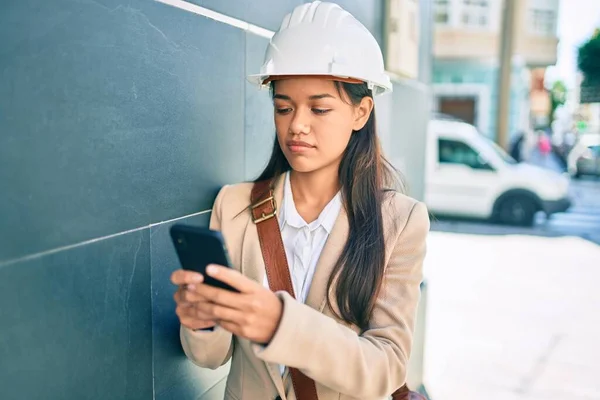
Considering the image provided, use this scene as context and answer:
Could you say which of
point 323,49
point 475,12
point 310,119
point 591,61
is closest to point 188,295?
point 310,119

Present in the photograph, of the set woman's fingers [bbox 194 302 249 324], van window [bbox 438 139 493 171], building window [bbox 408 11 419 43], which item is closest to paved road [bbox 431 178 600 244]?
van window [bbox 438 139 493 171]

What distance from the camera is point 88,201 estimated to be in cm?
140

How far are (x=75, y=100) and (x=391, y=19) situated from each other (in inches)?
117

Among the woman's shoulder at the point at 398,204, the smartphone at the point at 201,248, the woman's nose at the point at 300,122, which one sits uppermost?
the woman's nose at the point at 300,122

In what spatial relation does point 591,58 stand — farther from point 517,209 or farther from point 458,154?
point 458,154

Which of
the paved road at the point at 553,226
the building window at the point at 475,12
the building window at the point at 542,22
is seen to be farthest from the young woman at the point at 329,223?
the building window at the point at 542,22

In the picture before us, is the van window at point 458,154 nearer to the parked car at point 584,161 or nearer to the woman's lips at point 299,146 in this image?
the woman's lips at point 299,146

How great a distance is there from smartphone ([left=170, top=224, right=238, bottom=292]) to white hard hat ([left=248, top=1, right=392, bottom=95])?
2.08ft

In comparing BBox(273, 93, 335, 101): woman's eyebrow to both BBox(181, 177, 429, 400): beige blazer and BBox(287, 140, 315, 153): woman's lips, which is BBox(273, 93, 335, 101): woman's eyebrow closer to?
BBox(287, 140, 315, 153): woman's lips

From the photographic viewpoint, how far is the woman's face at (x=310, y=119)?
1.61 metres

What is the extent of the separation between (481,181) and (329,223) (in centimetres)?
914

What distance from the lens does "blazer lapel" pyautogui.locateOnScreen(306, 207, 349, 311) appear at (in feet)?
5.19

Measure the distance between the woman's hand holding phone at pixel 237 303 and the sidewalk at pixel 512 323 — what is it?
321 cm

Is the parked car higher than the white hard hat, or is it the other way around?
the white hard hat
